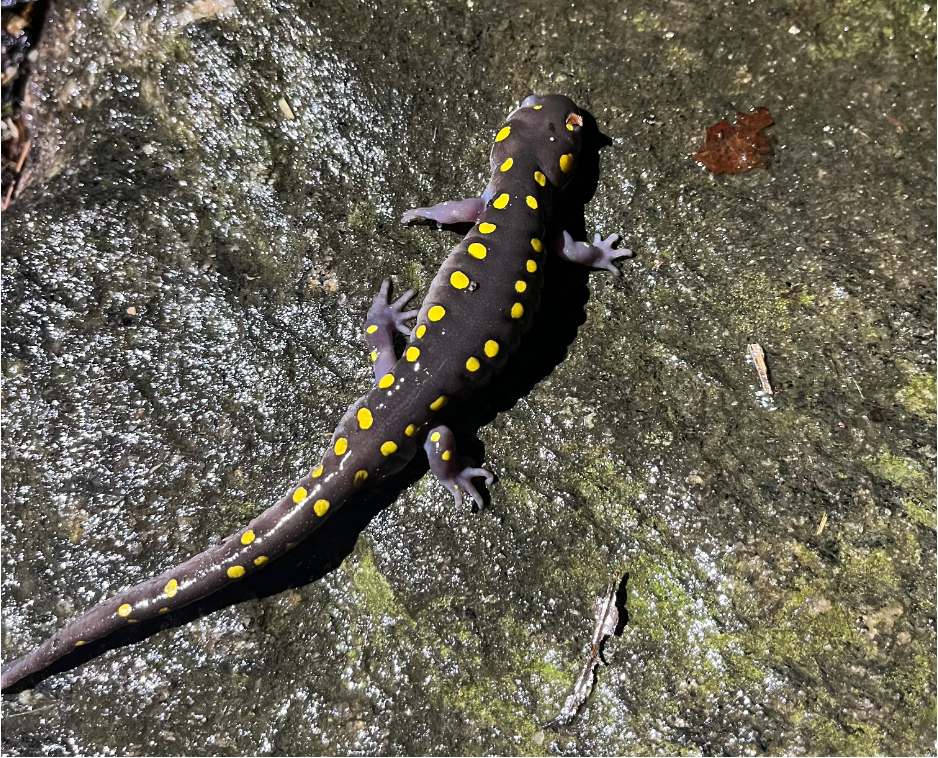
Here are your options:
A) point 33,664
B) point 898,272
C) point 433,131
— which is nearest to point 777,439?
point 898,272

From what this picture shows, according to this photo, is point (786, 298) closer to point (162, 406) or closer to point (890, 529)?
point (890, 529)

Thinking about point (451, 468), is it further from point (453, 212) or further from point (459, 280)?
point (453, 212)

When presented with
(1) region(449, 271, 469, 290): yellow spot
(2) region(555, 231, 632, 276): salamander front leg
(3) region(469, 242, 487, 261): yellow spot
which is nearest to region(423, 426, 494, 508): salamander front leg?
(1) region(449, 271, 469, 290): yellow spot

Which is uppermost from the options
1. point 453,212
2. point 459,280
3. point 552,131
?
point 552,131

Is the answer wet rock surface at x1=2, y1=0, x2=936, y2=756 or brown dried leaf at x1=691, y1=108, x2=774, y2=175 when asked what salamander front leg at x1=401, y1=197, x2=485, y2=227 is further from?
brown dried leaf at x1=691, y1=108, x2=774, y2=175

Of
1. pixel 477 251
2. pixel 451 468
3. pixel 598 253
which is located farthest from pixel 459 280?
pixel 451 468

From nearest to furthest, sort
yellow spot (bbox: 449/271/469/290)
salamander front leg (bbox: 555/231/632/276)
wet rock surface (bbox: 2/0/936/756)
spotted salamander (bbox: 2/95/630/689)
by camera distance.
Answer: wet rock surface (bbox: 2/0/936/756) → spotted salamander (bbox: 2/95/630/689) → yellow spot (bbox: 449/271/469/290) → salamander front leg (bbox: 555/231/632/276)
